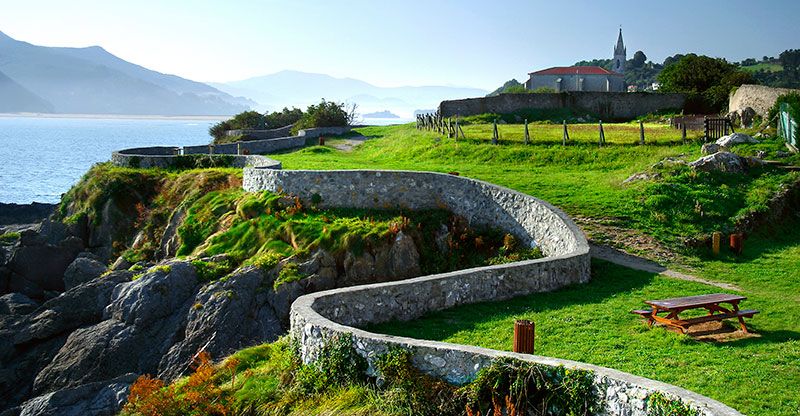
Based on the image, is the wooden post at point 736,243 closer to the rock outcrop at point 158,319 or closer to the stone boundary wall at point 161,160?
the rock outcrop at point 158,319

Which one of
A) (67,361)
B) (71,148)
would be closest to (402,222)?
(67,361)

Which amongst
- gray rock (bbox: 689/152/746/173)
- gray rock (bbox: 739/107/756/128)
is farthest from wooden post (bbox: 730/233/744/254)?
gray rock (bbox: 739/107/756/128)

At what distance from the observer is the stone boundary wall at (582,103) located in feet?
175

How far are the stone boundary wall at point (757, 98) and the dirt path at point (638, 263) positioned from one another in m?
19.7

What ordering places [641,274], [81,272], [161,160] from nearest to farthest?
[641,274] → [81,272] → [161,160]

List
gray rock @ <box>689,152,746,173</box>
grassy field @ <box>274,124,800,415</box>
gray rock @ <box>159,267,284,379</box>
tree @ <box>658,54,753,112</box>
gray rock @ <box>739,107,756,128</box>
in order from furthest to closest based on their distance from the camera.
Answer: tree @ <box>658,54,753,112</box> < gray rock @ <box>739,107,756,128</box> < gray rock @ <box>689,152,746,173</box> < gray rock @ <box>159,267,284,379</box> < grassy field @ <box>274,124,800,415</box>

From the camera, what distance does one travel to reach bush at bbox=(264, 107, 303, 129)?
70.2 meters

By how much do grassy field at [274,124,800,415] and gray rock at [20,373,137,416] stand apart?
6.41m

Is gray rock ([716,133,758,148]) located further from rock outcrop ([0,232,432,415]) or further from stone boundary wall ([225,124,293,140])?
stone boundary wall ([225,124,293,140])

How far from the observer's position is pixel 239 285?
2191 cm

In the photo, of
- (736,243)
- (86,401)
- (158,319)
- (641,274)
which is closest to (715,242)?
(736,243)

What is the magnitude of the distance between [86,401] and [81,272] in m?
12.0

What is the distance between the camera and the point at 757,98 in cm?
3947

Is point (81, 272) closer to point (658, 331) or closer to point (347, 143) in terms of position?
point (658, 331)
